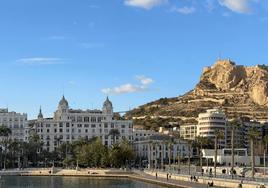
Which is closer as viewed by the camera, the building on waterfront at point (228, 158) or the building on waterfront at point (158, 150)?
the building on waterfront at point (228, 158)

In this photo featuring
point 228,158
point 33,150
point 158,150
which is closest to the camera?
point 228,158

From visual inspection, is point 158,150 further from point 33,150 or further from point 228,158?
point 33,150

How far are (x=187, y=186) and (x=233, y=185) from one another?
771 cm

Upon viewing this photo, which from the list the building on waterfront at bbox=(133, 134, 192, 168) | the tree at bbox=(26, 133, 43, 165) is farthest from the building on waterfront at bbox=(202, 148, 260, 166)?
the tree at bbox=(26, 133, 43, 165)

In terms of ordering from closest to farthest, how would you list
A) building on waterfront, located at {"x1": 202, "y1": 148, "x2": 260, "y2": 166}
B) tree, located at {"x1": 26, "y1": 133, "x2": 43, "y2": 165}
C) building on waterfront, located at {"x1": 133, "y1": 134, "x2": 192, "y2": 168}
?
1. building on waterfront, located at {"x1": 202, "y1": 148, "x2": 260, "y2": 166}
2. tree, located at {"x1": 26, "y1": 133, "x2": 43, "y2": 165}
3. building on waterfront, located at {"x1": 133, "y1": 134, "x2": 192, "y2": 168}

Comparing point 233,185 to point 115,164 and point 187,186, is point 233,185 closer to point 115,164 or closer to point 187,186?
point 187,186

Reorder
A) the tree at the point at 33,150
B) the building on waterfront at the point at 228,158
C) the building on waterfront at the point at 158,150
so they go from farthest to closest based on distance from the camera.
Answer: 1. the building on waterfront at the point at 158,150
2. the tree at the point at 33,150
3. the building on waterfront at the point at 228,158

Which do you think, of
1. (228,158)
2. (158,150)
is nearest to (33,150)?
(158,150)

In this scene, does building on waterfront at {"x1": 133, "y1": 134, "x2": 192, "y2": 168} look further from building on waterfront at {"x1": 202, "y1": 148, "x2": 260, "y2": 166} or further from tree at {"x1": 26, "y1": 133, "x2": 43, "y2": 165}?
tree at {"x1": 26, "y1": 133, "x2": 43, "y2": 165}

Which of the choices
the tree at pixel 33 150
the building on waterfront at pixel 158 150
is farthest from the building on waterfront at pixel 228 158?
the tree at pixel 33 150

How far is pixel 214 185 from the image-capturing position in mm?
77938

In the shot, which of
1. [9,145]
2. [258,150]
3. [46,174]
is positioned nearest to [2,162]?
[9,145]

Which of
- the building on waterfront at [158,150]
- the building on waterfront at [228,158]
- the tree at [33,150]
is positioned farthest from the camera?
the building on waterfront at [158,150]

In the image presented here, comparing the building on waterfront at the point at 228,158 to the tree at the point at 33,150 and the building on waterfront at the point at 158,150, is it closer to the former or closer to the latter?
the building on waterfront at the point at 158,150
